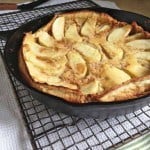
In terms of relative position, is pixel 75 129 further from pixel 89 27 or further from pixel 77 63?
pixel 89 27

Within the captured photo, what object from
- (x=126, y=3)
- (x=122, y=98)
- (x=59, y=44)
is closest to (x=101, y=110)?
(x=122, y=98)

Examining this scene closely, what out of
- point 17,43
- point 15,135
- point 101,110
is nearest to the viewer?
point 101,110

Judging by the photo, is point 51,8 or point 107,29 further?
point 51,8

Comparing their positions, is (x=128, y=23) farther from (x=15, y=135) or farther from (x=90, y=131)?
(x=15, y=135)

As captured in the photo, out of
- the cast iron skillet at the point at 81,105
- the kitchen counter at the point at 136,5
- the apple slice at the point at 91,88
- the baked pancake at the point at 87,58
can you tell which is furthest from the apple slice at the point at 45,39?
the kitchen counter at the point at 136,5

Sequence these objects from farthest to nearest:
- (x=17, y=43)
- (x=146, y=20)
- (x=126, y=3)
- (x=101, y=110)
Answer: (x=126, y=3)
(x=146, y=20)
(x=17, y=43)
(x=101, y=110)

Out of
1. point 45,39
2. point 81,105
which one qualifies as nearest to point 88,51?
point 45,39

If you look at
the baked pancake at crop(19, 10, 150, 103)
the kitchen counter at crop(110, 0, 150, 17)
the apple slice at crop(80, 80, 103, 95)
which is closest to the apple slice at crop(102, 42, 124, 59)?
the baked pancake at crop(19, 10, 150, 103)

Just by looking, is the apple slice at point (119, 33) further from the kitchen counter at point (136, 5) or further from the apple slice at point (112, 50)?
the kitchen counter at point (136, 5)
